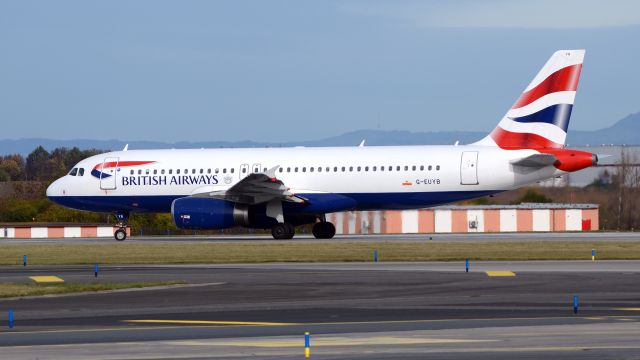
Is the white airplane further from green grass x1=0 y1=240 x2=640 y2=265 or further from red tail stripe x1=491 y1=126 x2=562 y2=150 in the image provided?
green grass x1=0 y1=240 x2=640 y2=265

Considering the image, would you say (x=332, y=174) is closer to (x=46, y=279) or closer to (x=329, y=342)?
(x=46, y=279)

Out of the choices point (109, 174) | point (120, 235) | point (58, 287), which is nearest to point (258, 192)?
point (120, 235)

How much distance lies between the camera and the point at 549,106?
48.2 metres

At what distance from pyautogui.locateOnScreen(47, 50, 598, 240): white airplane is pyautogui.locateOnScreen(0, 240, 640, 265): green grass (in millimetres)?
2284

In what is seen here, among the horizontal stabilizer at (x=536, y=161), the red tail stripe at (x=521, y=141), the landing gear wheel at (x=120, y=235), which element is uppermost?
the red tail stripe at (x=521, y=141)

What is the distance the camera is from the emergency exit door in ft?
157

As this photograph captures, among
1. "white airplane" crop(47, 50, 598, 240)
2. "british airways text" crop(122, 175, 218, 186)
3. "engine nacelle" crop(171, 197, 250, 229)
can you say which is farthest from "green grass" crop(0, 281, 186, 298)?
"british airways text" crop(122, 175, 218, 186)

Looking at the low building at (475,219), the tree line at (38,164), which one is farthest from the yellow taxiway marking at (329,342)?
the tree line at (38,164)

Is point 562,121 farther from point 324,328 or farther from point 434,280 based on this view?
point 324,328

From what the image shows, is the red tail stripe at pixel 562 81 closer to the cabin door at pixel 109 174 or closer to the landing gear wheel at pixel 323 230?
the landing gear wheel at pixel 323 230

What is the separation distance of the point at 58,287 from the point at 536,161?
78.5ft

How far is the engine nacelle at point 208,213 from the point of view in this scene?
1961 inches

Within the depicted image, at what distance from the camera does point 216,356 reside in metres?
16.5

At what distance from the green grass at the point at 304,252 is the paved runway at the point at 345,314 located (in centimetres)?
444
